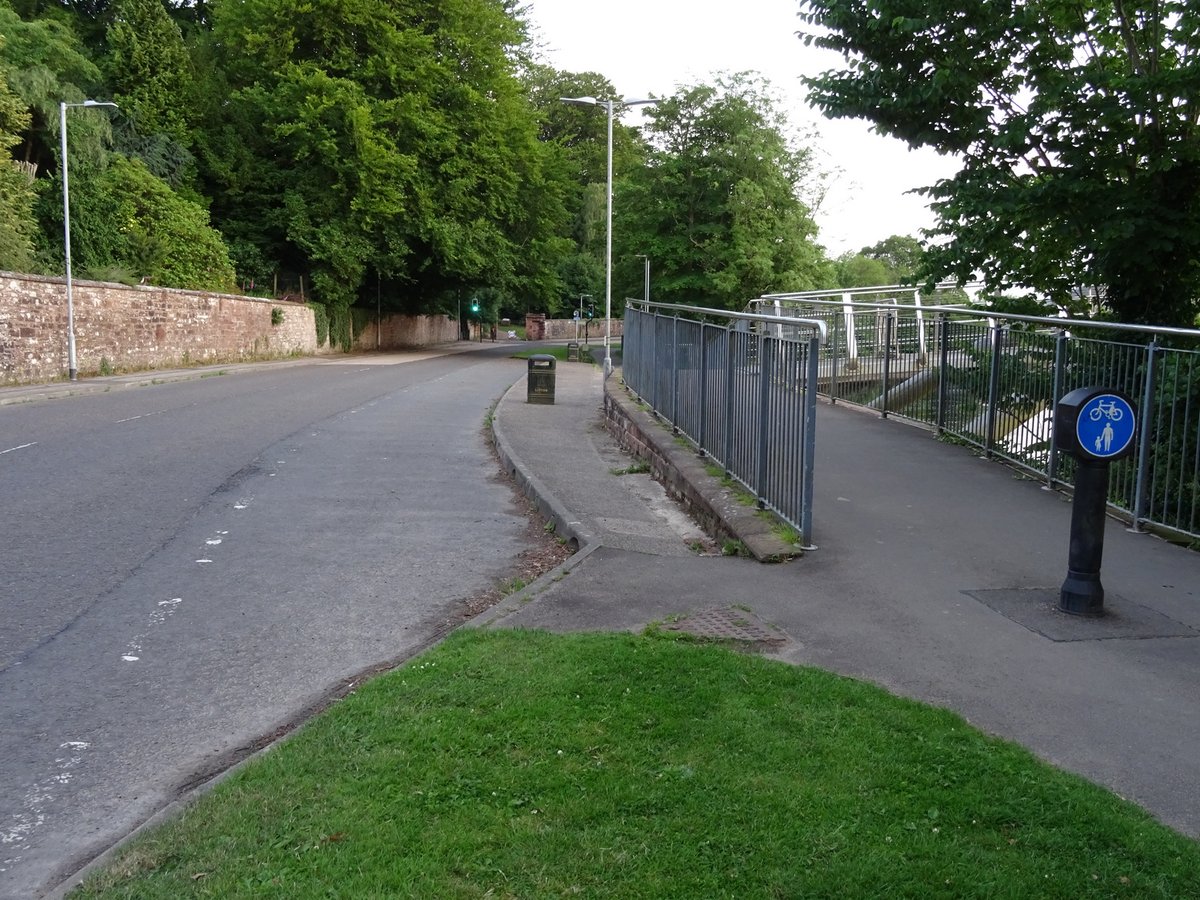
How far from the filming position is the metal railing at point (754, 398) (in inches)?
299

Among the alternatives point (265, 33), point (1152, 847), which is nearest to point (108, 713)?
point (1152, 847)

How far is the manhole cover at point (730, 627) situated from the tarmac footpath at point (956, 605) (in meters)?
0.02

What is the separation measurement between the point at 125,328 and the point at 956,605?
2851 centimetres

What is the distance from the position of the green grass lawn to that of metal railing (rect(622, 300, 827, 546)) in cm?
312

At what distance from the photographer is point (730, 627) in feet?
19.4

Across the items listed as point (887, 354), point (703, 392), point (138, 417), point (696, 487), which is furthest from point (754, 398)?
point (138, 417)

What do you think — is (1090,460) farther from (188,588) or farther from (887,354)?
(887,354)

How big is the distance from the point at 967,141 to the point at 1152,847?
868 centimetres

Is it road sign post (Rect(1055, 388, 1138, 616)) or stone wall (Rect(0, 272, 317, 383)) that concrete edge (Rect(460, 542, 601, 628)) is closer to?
road sign post (Rect(1055, 388, 1138, 616))

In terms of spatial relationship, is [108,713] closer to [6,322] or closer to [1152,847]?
[1152,847]

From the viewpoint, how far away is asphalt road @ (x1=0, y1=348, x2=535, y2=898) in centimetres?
439

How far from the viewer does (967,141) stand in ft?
34.8

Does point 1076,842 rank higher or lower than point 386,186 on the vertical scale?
lower

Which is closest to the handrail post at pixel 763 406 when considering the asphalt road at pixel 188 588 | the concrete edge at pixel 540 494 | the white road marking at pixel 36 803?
the concrete edge at pixel 540 494
